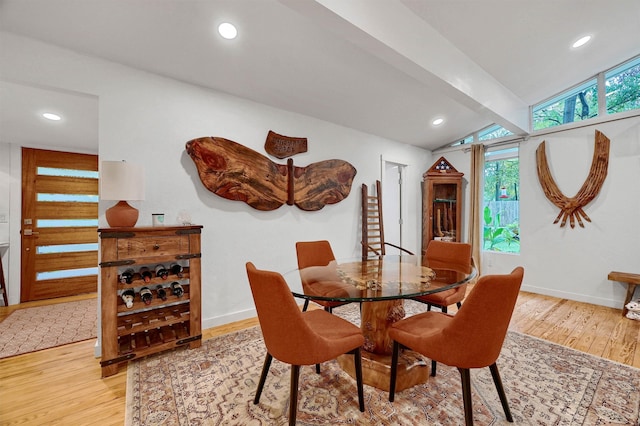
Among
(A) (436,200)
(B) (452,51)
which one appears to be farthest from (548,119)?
(B) (452,51)

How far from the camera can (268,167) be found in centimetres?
313

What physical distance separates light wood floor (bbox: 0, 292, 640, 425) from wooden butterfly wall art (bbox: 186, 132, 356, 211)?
4.75 feet

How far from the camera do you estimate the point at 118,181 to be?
2.00 m

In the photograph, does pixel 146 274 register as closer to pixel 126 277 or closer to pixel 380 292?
pixel 126 277

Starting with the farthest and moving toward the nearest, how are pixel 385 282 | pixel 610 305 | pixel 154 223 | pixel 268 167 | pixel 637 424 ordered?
1. pixel 610 305
2. pixel 268 167
3. pixel 154 223
4. pixel 385 282
5. pixel 637 424

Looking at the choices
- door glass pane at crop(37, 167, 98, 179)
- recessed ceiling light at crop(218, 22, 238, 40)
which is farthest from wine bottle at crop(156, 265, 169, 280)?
door glass pane at crop(37, 167, 98, 179)

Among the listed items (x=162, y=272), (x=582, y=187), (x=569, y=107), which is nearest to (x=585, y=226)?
(x=582, y=187)

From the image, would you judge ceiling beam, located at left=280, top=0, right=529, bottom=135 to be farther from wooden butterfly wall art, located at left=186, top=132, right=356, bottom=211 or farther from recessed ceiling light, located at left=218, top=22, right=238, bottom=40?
wooden butterfly wall art, located at left=186, top=132, right=356, bottom=211

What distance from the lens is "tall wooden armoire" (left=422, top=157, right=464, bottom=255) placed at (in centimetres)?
472

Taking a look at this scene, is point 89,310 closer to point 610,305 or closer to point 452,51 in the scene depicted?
point 452,51

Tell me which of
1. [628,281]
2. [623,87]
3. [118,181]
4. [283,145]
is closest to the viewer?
[118,181]

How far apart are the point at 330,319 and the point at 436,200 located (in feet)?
12.5

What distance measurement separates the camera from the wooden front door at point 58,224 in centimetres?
362

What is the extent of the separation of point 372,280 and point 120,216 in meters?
1.97
